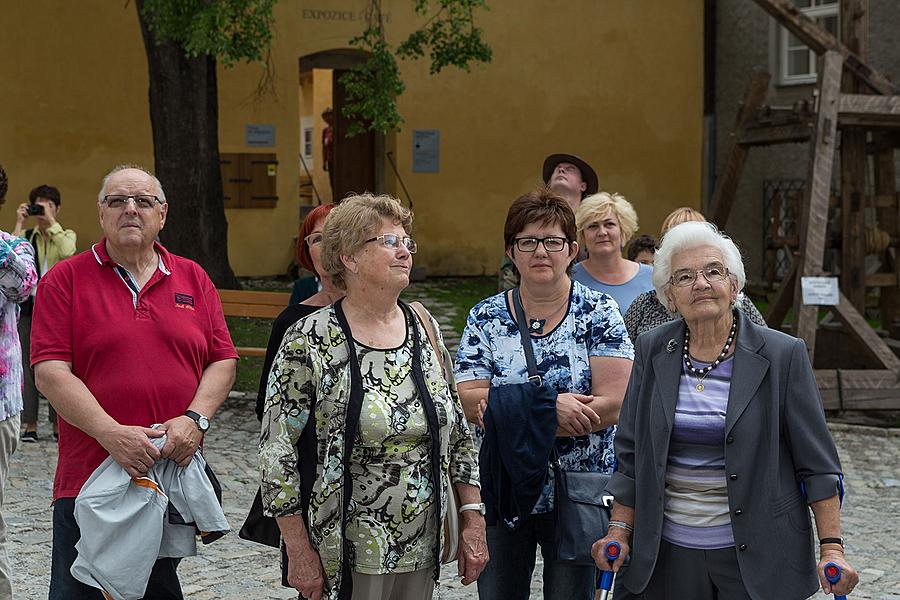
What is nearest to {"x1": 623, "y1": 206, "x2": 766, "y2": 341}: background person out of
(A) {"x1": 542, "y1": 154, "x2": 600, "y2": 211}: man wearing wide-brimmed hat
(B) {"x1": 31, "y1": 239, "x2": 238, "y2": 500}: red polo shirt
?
(A) {"x1": 542, "y1": 154, "x2": 600, "y2": 211}: man wearing wide-brimmed hat

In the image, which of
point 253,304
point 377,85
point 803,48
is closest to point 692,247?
point 253,304

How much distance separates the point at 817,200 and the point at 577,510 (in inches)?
269

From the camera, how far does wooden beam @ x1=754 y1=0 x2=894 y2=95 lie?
10.5 m

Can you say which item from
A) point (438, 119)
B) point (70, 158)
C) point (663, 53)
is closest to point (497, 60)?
point (438, 119)

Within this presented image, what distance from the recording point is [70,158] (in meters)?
16.9

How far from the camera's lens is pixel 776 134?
1188cm

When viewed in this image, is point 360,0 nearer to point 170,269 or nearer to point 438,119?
point 438,119

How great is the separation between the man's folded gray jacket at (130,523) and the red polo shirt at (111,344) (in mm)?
125

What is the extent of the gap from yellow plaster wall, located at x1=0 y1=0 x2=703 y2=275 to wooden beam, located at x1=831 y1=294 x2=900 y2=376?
970cm

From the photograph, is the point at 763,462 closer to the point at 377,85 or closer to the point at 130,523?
the point at 130,523

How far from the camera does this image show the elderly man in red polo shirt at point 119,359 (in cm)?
394

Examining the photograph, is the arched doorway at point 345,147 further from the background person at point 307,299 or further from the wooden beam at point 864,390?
the background person at point 307,299

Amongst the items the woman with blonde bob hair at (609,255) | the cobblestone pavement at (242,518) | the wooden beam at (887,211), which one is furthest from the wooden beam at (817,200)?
the woman with blonde bob hair at (609,255)

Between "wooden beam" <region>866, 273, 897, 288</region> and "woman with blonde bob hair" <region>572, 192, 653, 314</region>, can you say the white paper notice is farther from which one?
"woman with blonde bob hair" <region>572, 192, 653, 314</region>
